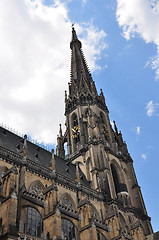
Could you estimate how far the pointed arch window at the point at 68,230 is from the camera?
2489cm

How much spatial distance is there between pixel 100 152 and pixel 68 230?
14653 mm

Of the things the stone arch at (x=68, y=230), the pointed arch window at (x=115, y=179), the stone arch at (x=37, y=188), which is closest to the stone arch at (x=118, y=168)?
the pointed arch window at (x=115, y=179)

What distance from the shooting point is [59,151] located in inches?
1775

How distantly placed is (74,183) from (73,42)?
38.9 meters

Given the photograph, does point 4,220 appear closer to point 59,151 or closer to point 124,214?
point 124,214

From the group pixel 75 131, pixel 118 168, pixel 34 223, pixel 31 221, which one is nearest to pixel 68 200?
pixel 34 223

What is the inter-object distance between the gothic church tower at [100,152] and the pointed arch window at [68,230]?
587cm

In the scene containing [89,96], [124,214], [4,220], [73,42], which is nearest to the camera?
[4,220]

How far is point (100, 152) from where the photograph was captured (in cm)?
3822

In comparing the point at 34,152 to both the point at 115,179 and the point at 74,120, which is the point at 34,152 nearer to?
the point at 115,179

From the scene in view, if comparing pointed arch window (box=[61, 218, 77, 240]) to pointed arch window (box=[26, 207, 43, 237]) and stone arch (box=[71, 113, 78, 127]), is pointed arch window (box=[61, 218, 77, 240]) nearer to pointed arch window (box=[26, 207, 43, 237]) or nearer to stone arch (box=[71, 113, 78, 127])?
pointed arch window (box=[26, 207, 43, 237])

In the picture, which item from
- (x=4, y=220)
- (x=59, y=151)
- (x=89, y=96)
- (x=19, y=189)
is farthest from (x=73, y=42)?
(x=4, y=220)

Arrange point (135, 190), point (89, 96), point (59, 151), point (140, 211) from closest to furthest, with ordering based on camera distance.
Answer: point (140, 211)
point (135, 190)
point (59, 151)
point (89, 96)

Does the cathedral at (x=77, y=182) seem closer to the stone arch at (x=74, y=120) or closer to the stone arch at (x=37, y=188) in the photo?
the stone arch at (x=37, y=188)
